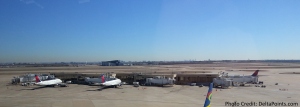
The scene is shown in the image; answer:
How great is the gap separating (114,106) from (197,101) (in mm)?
12476

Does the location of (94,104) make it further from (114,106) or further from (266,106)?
(266,106)

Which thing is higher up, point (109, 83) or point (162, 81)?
point (162, 81)

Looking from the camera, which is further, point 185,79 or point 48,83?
point 185,79

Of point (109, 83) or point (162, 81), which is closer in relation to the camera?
point (109, 83)

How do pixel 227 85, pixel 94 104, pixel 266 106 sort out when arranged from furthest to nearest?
pixel 227 85 → pixel 94 104 → pixel 266 106

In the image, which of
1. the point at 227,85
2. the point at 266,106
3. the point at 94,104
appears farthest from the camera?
the point at 227,85

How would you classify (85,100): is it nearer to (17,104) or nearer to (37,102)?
(37,102)

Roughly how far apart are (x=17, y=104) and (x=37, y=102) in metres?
2.63

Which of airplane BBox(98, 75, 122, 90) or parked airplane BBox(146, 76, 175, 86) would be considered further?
parked airplane BBox(146, 76, 175, 86)

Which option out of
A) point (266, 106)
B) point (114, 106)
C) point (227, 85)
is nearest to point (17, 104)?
point (114, 106)

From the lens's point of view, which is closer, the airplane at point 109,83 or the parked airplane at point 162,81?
the airplane at point 109,83

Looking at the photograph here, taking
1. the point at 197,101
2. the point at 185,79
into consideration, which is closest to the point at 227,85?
the point at 185,79

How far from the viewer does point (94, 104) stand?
35.2 m

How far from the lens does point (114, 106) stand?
3344 centimetres
